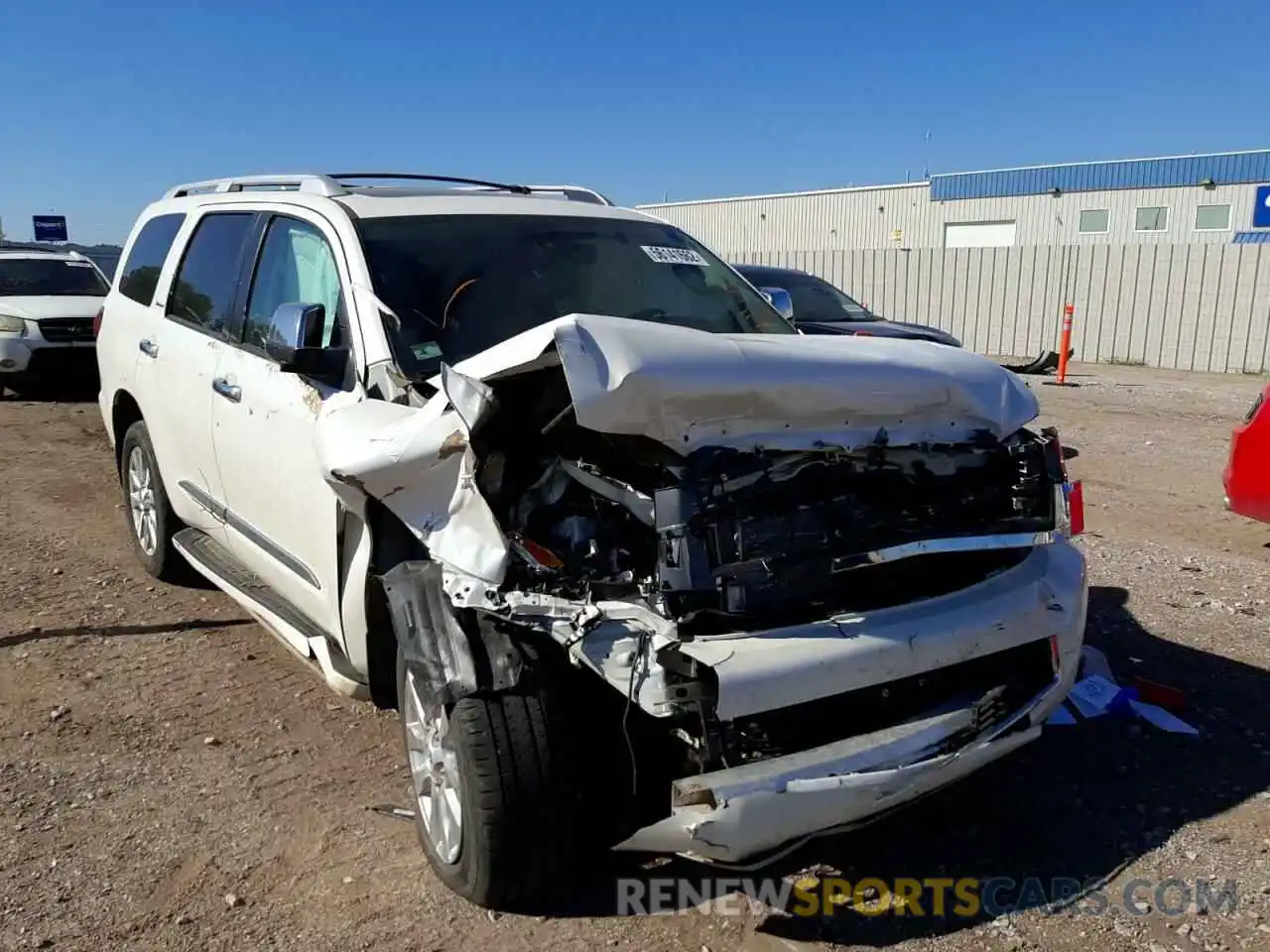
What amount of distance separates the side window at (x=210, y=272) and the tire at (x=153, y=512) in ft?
2.67

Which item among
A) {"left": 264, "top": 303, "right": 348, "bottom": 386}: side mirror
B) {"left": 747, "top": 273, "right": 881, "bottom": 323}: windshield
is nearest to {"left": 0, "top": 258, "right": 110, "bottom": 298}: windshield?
{"left": 747, "top": 273, "right": 881, "bottom": 323}: windshield

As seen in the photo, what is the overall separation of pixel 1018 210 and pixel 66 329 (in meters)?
25.9

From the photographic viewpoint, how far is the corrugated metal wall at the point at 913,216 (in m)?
27.7

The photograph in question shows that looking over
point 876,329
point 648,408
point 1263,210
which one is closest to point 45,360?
point 876,329

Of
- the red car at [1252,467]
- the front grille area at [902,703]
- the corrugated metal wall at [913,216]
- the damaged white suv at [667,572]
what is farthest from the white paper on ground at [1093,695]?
the corrugated metal wall at [913,216]

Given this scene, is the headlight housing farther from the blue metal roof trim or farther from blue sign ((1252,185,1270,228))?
the blue metal roof trim

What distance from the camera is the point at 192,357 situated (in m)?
4.74

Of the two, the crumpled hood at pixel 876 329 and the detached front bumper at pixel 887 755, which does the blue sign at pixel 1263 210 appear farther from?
the detached front bumper at pixel 887 755

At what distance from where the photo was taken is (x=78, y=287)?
46.4 ft

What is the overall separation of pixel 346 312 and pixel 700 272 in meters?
1.59

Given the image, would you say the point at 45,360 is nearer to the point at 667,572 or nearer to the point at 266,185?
the point at 266,185

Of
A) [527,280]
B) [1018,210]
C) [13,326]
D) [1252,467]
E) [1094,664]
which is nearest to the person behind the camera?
[527,280]

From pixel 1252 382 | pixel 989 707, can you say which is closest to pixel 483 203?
pixel 989 707

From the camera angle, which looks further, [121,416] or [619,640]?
[121,416]
